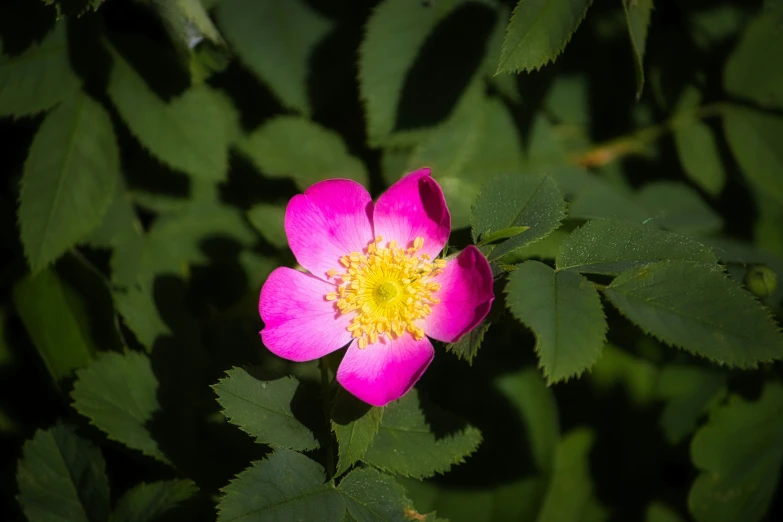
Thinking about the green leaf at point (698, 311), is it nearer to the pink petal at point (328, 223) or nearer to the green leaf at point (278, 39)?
the pink petal at point (328, 223)

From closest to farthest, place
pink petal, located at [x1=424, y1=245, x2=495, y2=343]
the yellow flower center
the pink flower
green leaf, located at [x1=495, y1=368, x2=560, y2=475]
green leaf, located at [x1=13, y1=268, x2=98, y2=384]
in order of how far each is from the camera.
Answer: pink petal, located at [x1=424, y1=245, x2=495, y2=343] < the pink flower < the yellow flower center < green leaf, located at [x1=13, y1=268, x2=98, y2=384] < green leaf, located at [x1=495, y1=368, x2=560, y2=475]

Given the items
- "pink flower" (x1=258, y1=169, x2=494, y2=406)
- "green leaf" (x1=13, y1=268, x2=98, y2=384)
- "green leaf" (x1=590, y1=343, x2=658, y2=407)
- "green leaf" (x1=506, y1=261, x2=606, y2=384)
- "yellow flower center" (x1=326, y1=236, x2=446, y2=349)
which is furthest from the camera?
"green leaf" (x1=590, y1=343, x2=658, y2=407)

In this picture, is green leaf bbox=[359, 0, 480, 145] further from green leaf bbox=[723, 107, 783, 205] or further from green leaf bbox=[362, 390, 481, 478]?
green leaf bbox=[723, 107, 783, 205]

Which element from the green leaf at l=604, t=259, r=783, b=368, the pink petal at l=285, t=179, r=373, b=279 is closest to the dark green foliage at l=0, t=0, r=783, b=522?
the green leaf at l=604, t=259, r=783, b=368

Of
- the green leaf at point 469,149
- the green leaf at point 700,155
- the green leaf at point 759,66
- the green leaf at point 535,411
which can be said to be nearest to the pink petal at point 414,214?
the green leaf at point 469,149

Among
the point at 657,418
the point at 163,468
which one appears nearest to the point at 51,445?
the point at 163,468

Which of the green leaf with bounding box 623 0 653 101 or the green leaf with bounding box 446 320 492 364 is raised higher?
the green leaf with bounding box 623 0 653 101

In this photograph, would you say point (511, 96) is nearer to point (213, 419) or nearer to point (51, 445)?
point (213, 419)
